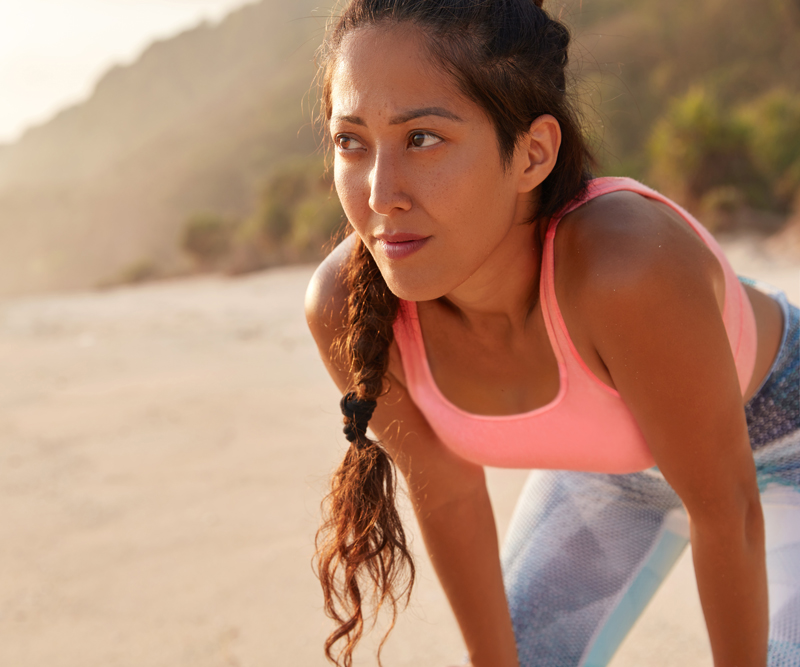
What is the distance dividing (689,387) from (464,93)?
0.62 meters

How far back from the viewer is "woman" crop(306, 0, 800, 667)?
1143 millimetres

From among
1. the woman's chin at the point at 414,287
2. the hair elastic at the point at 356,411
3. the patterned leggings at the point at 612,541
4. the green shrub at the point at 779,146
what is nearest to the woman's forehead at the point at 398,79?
the woman's chin at the point at 414,287

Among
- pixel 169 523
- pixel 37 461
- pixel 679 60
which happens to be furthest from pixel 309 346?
pixel 679 60

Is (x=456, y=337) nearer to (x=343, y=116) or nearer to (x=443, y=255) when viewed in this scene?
(x=443, y=255)

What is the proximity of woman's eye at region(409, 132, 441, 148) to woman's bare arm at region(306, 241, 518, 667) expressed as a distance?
62 centimetres

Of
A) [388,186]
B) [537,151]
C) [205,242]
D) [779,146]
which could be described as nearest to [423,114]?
[388,186]

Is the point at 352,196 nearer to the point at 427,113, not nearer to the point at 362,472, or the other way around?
the point at 427,113

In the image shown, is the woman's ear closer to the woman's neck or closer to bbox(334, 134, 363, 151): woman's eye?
the woman's neck

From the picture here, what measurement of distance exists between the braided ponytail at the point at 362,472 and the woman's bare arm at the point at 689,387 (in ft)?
1.38

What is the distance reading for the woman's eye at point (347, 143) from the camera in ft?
3.96

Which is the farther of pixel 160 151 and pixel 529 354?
pixel 160 151

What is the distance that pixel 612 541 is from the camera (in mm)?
1820

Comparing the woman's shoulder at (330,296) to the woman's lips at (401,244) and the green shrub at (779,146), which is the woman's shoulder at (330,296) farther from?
the green shrub at (779,146)

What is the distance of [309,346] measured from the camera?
553 cm
